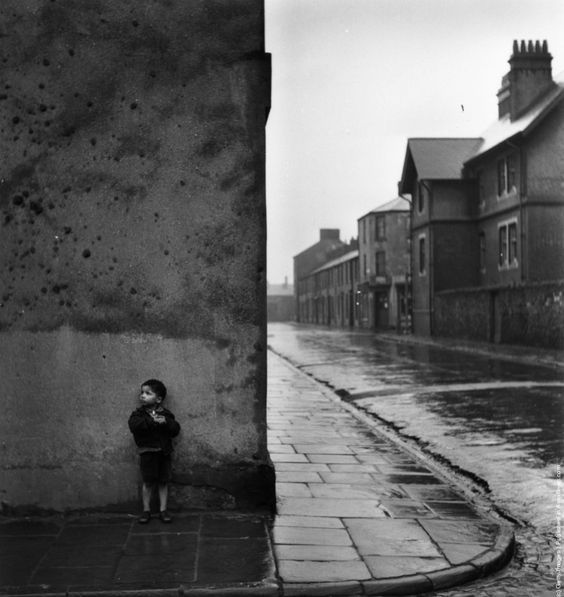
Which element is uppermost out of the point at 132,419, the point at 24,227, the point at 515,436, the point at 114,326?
the point at 24,227

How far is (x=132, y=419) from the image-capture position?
5625 mm

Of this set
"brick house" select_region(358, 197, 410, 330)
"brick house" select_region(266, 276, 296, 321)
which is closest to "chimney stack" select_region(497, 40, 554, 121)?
"brick house" select_region(358, 197, 410, 330)

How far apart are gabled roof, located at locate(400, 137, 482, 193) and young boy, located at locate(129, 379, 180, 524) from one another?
3721cm

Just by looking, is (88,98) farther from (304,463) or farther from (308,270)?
(308,270)

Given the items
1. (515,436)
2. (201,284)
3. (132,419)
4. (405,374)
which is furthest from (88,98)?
(405,374)

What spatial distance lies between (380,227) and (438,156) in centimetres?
2002

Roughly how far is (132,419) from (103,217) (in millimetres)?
1550

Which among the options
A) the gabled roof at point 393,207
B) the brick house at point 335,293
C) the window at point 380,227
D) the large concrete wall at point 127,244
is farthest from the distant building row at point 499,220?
the large concrete wall at point 127,244

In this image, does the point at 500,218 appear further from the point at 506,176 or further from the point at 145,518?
the point at 145,518

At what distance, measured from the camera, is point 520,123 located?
36750mm

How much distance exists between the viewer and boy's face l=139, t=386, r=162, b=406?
5664 millimetres

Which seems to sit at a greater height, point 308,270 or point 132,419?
point 308,270

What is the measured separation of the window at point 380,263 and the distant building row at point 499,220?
7.65 m

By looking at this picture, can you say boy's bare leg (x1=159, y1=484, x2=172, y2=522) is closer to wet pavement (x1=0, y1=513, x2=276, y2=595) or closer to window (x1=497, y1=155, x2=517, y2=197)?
wet pavement (x1=0, y1=513, x2=276, y2=595)
